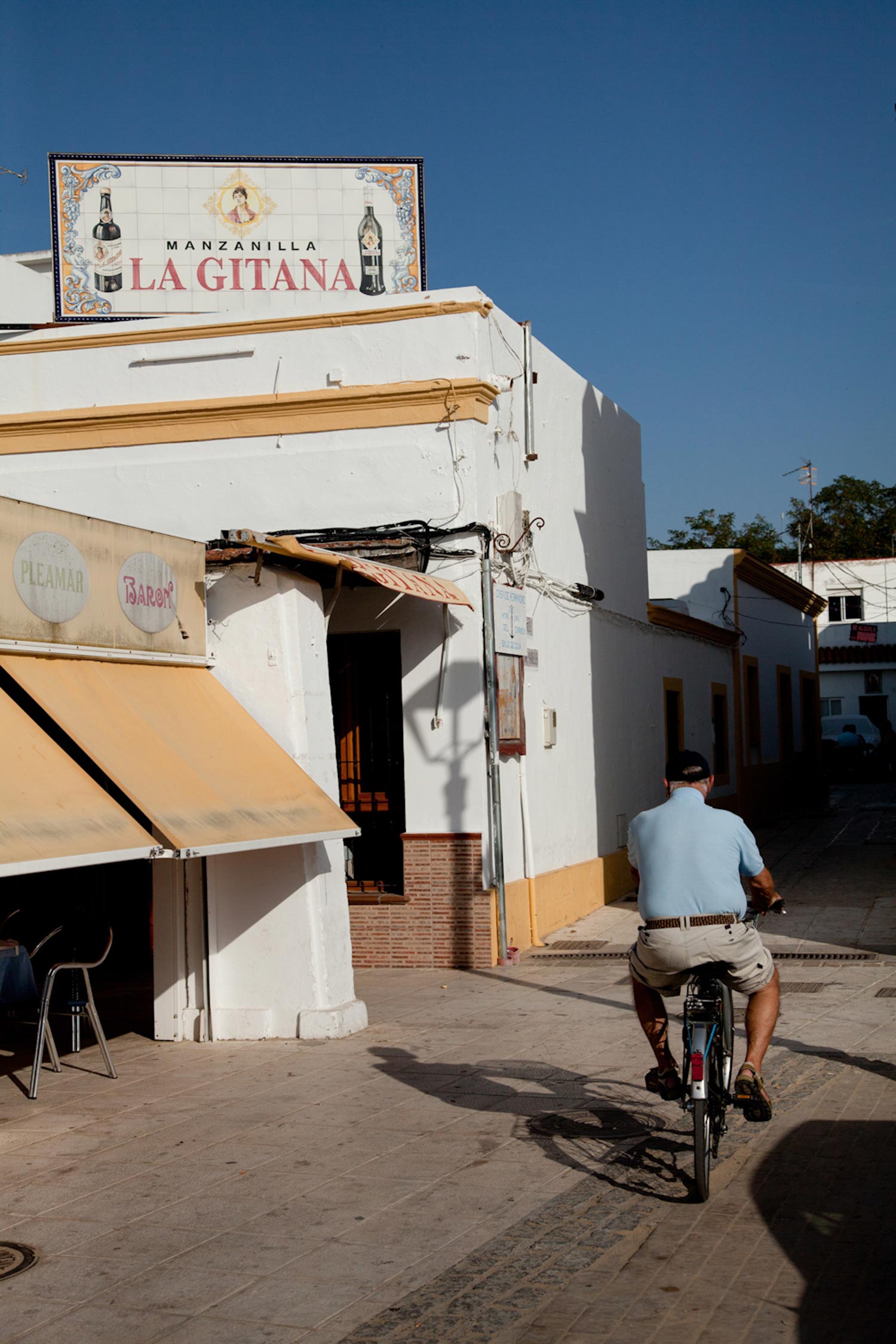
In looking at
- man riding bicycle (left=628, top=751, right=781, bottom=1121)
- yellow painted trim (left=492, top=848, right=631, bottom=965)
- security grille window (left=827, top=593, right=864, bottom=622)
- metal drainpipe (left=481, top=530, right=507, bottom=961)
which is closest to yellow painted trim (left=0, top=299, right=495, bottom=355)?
metal drainpipe (left=481, top=530, right=507, bottom=961)

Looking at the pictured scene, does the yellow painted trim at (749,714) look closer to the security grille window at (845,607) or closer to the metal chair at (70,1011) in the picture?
the metal chair at (70,1011)

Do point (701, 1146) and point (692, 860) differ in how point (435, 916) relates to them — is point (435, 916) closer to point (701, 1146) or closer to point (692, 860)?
point (692, 860)

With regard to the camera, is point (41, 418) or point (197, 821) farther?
point (41, 418)

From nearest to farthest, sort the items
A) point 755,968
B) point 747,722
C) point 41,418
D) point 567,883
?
1. point 755,968
2. point 41,418
3. point 567,883
4. point 747,722

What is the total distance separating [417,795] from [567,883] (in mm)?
2905

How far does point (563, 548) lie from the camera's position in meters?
15.0

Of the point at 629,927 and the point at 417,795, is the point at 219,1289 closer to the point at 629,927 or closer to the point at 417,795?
the point at 417,795

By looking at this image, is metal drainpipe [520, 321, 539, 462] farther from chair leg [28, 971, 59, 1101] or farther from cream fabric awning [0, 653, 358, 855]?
chair leg [28, 971, 59, 1101]

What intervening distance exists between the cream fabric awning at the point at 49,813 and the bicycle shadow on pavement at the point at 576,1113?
2.21 m

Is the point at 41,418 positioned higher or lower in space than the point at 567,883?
higher

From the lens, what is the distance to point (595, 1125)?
258 inches

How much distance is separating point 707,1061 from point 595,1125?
59.2 inches

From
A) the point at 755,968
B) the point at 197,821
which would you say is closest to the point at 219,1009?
the point at 197,821

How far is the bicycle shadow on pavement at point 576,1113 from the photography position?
226 inches
